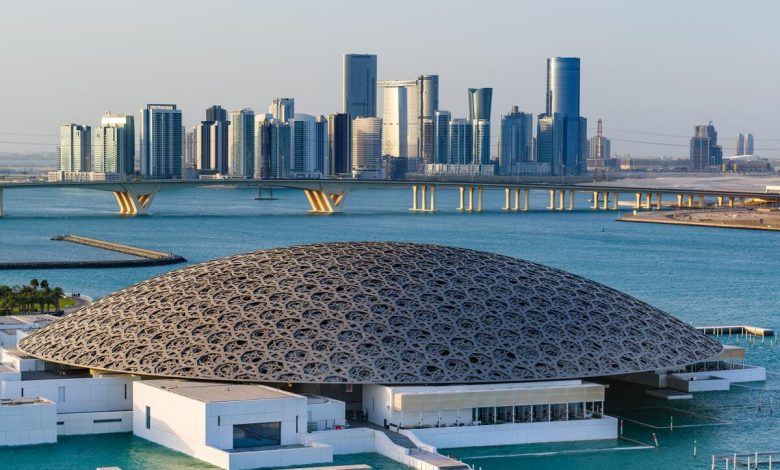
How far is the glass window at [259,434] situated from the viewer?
31.6 m

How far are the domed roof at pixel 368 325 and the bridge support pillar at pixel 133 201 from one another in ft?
305

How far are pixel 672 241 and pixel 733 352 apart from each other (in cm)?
6621

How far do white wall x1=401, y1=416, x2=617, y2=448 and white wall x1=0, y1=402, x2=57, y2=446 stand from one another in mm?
7529

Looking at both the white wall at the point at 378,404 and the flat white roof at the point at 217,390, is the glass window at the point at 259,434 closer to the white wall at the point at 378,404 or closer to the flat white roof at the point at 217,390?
the flat white roof at the point at 217,390

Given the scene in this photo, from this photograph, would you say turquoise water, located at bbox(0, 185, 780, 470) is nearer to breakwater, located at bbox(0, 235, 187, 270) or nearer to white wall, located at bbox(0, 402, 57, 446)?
white wall, located at bbox(0, 402, 57, 446)

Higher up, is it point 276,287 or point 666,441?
point 276,287

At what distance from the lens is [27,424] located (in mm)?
32594

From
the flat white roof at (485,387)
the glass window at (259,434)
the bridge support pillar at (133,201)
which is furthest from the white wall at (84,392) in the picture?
the bridge support pillar at (133,201)

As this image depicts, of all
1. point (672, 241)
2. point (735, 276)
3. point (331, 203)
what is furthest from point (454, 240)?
point (331, 203)

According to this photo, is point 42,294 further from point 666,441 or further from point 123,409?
point 666,441

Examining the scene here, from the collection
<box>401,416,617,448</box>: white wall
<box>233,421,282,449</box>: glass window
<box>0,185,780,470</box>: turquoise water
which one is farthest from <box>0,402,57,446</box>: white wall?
<box>401,416,617,448</box>: white wall

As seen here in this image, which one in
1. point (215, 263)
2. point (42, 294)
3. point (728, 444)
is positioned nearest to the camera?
point (728, 444)

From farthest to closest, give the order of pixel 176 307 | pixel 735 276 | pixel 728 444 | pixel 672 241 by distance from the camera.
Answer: pixel 672 241, pixel 735 276, pixel 176 307, pixel 728 444

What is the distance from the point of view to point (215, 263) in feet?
131
